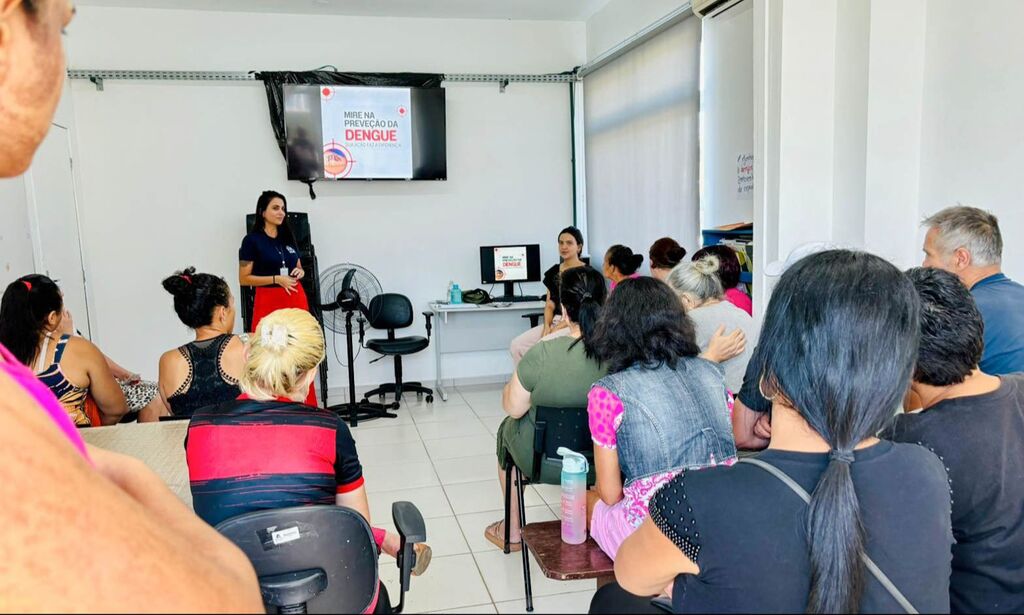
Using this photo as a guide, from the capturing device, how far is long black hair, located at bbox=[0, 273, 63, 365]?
2.46m

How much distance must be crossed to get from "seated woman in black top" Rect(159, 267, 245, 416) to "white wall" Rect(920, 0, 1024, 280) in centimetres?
304

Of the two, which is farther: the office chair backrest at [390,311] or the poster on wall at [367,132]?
the office chair backrest at [390,311]

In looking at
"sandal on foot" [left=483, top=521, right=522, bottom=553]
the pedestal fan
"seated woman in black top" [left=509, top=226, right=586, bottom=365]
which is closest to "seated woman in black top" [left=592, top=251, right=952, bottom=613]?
"sandal on foot" [left=483, top=521, right=522, bottom=553]

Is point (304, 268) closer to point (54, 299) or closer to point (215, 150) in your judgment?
point (215, 150)

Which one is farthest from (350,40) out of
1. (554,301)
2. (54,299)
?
(54,299)

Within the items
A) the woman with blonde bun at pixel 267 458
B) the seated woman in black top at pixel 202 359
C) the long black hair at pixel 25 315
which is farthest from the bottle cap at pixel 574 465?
the long black hair at pixel 25 315

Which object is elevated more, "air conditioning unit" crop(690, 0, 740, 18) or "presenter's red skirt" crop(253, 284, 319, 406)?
"air conditioning unit" crop(690, 0, 740, 18)

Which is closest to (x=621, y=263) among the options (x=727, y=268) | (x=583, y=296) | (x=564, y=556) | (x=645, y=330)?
(x=727, y=268)

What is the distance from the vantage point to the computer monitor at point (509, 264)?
598 centimetres

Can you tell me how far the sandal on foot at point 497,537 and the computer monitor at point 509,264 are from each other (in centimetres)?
308

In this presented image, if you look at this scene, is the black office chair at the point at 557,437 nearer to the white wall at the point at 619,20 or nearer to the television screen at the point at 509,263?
the white wall at the point at 619,20

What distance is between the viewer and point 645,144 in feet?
16.9

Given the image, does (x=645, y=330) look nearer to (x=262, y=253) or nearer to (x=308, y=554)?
(x=308, y=554)

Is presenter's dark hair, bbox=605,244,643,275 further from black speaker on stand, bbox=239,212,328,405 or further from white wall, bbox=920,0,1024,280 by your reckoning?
black speaker on stand, bbox=239,212,328,405
